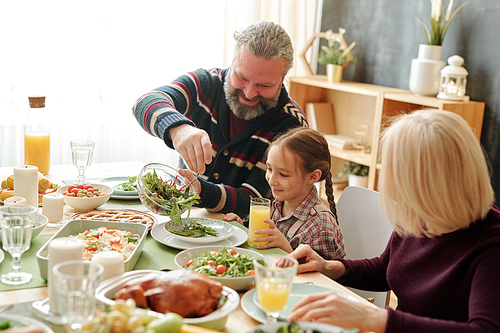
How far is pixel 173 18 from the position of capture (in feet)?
12.3

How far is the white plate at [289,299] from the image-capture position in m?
1.12

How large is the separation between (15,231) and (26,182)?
2.01 ft

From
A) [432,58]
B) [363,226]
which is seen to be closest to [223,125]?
[363,226]

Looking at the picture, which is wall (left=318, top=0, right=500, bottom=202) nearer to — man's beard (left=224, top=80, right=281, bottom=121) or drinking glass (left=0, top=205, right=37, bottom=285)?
man's beard (left=224, top=80, right=281, bottom=121)

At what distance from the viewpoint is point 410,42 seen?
3443 millimetres

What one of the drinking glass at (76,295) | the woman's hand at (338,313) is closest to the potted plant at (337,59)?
the woman's hand at (338,313)

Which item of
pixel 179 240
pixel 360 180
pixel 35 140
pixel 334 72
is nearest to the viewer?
pixel 179 240

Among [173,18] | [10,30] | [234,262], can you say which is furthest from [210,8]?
[234,262]

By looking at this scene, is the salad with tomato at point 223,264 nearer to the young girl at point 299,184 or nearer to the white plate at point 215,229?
the white plate at point 215,229

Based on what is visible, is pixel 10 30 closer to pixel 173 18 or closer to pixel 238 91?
pixel 173 18

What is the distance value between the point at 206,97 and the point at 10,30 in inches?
68.0

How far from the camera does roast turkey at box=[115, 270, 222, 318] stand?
1010 millimetres

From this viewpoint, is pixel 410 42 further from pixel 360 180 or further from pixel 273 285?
pixel 273 285

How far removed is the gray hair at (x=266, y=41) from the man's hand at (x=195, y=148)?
529mm
